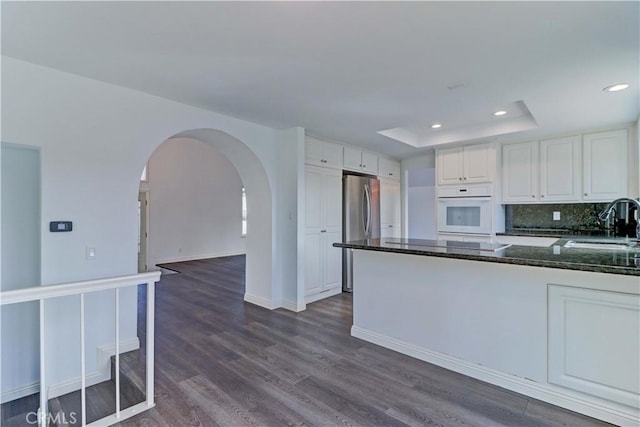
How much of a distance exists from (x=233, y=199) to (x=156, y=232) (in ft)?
8.04

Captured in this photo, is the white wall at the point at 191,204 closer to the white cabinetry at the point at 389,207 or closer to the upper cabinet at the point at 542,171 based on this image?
the white cabinetry at the point at 389,207

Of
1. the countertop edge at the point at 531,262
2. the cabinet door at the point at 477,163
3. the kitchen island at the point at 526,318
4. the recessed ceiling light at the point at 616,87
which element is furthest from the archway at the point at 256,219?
the recessed ceiling light at the point at 616,87

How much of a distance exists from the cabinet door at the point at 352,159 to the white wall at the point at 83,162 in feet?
8.04

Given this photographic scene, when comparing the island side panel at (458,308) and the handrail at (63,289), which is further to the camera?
the island side panel at (458,308)

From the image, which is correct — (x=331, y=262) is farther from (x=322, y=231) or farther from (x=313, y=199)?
(x=313, y=199)

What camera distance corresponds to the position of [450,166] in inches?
190

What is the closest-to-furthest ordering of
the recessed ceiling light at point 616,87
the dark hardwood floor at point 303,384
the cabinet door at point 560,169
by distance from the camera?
1. the dark hardwood floor at point 303,384
2. the recessed ceiling light at point 616,87
3. the cabinet door at point 560,169

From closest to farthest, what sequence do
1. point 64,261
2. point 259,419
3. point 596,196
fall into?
1. point 259,419
2. point 64,261
3. point 596,196

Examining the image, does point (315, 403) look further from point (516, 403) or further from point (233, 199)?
point (233, 199)

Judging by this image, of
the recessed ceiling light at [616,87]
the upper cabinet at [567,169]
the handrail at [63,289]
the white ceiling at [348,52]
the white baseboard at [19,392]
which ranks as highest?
the white ceiling at [348,52]

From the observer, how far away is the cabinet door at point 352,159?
16.1 feet

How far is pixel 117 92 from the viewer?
8.82 ft

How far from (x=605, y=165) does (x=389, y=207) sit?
3.10 metres

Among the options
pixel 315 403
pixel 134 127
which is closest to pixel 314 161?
pixel 134 127
